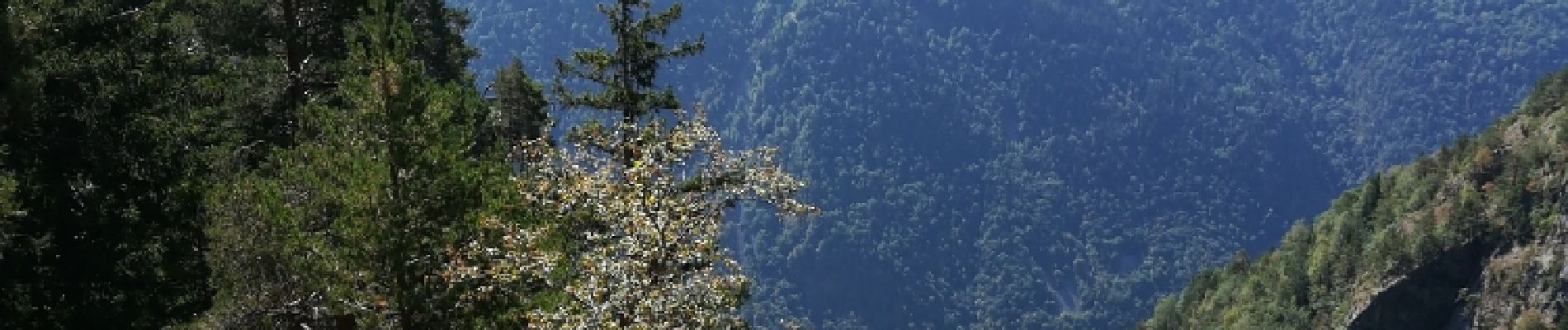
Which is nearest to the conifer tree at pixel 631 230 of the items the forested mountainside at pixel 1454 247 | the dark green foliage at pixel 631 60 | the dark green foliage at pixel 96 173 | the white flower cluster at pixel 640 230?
the white flower cluster at pixel 640 230

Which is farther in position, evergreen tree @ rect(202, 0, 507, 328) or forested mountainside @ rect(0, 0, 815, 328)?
evergreen tree @ rect(202, 0, 507, 328)

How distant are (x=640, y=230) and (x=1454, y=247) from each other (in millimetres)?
124095

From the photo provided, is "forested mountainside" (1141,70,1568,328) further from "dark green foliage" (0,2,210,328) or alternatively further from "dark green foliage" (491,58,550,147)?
"dark green foliage" (0,2,210,328)

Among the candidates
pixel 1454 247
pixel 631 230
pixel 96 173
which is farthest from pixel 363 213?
pixel 1454 247

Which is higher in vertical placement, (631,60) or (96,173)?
(631,60)

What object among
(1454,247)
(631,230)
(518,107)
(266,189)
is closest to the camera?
(631,230)

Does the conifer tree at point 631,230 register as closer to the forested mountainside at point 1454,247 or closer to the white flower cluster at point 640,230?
the white flower cluster at point 640,230

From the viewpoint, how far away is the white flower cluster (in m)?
12.1

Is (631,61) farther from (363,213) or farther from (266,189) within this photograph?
(266,189)

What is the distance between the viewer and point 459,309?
18047 mm

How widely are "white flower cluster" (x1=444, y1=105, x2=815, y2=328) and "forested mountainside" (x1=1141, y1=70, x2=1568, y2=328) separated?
109m

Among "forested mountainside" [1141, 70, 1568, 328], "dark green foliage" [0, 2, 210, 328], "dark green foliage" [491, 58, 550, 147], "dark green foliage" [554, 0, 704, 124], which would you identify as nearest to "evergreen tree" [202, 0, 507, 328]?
"dark green foliage" [0, 2, 210, 328]

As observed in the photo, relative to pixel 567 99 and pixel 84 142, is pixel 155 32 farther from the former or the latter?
pixel 567 99

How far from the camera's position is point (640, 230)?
1247 centimetres
